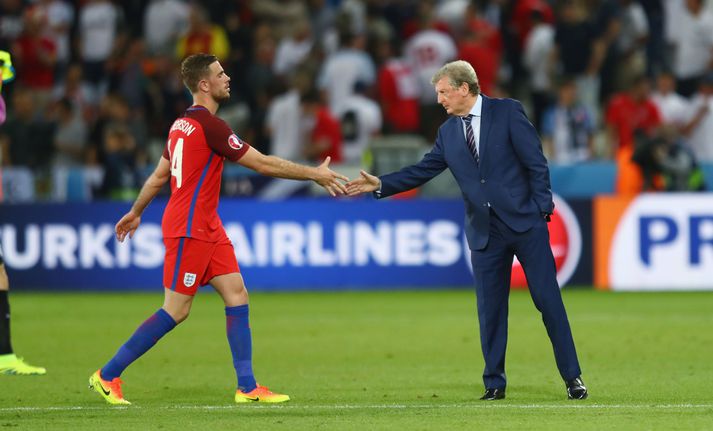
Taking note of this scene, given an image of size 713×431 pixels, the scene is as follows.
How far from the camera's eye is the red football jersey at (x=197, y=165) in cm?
904

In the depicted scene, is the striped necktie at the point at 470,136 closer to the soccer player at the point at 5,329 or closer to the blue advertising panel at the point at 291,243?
the soccer player at the point at 5,329

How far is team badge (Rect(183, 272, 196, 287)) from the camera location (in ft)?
29.8

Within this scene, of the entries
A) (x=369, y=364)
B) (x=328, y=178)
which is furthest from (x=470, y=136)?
(x=369, y=364)

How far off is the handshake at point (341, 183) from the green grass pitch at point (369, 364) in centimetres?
138

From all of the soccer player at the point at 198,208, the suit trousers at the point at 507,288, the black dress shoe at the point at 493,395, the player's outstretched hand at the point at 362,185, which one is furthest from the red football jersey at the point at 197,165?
the black dress shoe at the point at 493,395

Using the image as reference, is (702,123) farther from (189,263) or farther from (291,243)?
(189,263)

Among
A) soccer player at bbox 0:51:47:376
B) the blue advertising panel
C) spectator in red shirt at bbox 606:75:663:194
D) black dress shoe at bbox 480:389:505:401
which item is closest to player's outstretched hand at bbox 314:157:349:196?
black dress shoe at bbox 480:389:505:401

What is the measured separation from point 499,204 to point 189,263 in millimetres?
2018

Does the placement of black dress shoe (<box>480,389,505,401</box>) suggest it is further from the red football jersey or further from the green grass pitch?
the red football jersey

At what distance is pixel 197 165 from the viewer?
358 inches

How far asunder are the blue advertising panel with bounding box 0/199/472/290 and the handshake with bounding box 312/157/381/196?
8397mm

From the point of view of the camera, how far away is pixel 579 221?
58.8ft

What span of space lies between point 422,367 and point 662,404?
273cm

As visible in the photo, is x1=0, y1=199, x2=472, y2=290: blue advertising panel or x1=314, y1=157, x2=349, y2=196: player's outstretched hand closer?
x1=314, y1=157, x2=349, y2=196: player's outstretched hand
